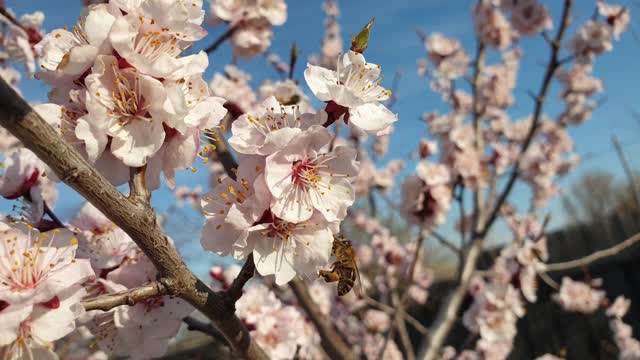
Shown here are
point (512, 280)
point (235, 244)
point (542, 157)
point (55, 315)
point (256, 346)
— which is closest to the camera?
point (55, 315)

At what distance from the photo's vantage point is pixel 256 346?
3.31 feet

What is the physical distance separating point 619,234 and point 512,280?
15.1 ft

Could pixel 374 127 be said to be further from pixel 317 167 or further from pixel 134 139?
pixel 134 139

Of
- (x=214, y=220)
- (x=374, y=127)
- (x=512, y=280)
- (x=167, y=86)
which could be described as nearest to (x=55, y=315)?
(x=214, y=220)

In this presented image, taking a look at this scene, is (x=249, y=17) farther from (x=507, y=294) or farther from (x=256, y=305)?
(x=507, y=294)

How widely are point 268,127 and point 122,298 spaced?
0.40 meters

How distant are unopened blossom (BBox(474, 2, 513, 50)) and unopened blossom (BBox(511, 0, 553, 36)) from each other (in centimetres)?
22

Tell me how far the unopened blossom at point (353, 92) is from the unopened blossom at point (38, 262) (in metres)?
0.52

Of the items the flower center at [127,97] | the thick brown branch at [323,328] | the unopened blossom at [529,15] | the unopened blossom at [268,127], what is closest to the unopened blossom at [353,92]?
the unopened blossom at [268,127]

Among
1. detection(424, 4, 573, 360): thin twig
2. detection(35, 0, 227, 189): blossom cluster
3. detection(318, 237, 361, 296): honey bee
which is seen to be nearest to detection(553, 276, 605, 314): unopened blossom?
detection(424, 4, 573, 360): thin twig

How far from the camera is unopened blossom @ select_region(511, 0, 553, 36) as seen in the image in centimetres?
443

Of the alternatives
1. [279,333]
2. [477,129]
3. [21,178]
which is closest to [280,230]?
[21,178]

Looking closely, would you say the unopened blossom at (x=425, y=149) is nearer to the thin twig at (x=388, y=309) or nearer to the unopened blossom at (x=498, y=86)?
the thin twig at (x=388, y=309)

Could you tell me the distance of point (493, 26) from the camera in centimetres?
471
